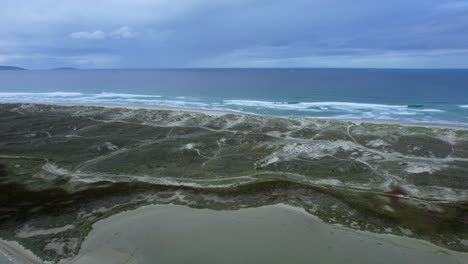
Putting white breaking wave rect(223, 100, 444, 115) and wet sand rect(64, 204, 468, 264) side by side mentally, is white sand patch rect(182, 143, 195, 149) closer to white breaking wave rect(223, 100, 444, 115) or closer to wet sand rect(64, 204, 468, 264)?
wet sand rect(64, 204, 468, 264)

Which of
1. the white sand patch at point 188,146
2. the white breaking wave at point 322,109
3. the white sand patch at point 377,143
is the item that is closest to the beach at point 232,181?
the white sand patch at point 377,143

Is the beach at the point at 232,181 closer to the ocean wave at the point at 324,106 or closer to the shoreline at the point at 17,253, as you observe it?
the shoreline at the point at 17,253

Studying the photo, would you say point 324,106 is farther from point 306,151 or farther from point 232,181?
point 232,181

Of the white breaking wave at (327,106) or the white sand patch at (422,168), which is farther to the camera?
the white breaking wave at (327,106)

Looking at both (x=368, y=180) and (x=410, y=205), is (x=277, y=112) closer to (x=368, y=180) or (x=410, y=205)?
(x=368, y=180)

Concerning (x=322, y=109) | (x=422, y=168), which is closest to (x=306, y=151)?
(x=422, y=168)

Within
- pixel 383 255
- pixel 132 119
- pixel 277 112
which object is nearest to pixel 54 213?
pixel 383 255

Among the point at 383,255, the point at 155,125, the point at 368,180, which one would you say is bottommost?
the point at 383,255

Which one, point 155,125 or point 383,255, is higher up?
point 155,125
